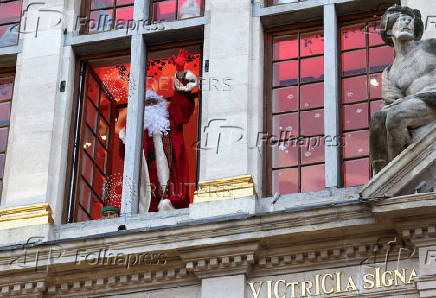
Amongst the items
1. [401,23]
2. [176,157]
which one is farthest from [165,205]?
[401,23]

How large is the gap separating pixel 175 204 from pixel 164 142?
1.16 metres

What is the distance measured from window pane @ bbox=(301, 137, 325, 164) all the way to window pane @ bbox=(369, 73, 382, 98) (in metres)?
1.00

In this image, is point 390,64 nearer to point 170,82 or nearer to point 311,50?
point 311,50

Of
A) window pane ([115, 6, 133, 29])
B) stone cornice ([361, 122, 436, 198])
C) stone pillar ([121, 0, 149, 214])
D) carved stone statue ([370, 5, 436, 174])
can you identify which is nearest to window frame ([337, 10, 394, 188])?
carved stone statue ([370, 5, 436, 174])

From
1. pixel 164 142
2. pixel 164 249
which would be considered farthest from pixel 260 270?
pixel 164 142

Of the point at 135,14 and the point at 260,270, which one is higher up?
the point at 135,14

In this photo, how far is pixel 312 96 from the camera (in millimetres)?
24812

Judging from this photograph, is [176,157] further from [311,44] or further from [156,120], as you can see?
[311,44]

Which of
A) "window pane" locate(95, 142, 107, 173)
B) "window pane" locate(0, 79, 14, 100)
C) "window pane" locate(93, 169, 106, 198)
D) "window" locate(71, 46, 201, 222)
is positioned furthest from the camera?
"window pane" locate(0, 79, 14, 100)

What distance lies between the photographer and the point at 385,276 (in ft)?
72.9

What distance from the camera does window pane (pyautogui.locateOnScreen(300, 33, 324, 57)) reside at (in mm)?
25203

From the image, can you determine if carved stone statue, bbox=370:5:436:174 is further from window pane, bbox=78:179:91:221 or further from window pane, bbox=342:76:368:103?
window pane, bbox=78:179:91:221

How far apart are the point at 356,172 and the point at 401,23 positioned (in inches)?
85.8

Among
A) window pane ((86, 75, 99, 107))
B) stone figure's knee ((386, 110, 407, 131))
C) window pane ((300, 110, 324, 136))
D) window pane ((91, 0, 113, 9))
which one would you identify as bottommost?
stone figure's knee ((386, 110, 407, 131))
